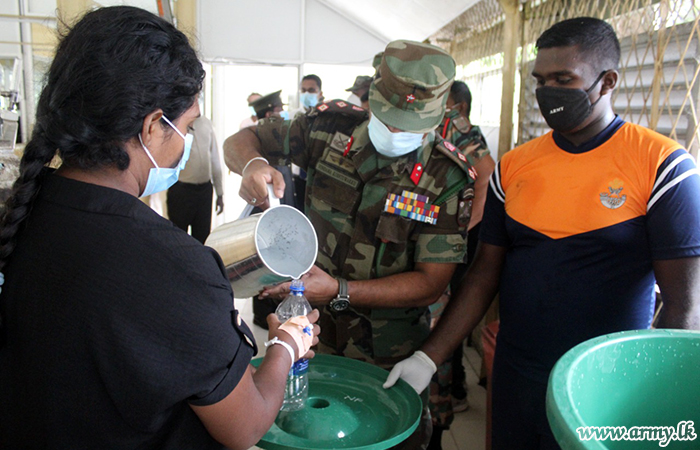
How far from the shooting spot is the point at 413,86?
1582 millimetres

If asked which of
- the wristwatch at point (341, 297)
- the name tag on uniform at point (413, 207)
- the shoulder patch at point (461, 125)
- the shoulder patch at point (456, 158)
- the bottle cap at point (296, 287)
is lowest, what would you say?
the wristwatch at point (341, 297)

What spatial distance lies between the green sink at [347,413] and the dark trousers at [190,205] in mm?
3675

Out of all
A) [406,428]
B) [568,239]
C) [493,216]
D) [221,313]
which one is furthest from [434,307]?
[221,313]

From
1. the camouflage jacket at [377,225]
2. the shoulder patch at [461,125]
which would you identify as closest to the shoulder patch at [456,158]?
the camouflage jacket at [377,225]

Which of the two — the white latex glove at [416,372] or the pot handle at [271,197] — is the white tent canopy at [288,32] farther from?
the white latex glove at [416,372]

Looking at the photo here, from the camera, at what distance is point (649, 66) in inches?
84.1

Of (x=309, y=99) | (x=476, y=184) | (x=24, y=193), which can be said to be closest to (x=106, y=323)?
(x=24, y=193)

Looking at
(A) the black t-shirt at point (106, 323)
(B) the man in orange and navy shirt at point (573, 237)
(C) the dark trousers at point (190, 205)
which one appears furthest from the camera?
(C) the dark trousers at point (190, 205)

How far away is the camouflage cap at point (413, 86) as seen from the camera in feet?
5.21

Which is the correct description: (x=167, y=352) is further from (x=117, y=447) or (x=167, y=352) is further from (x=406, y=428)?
(x=406, y=428)

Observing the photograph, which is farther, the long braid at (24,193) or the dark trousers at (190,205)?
A: the dark trousers at (190,205)

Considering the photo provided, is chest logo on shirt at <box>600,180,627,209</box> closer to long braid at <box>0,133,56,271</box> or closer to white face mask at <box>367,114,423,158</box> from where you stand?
white face mask at <box>367,114,423,158</box>

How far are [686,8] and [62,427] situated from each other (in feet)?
7.43

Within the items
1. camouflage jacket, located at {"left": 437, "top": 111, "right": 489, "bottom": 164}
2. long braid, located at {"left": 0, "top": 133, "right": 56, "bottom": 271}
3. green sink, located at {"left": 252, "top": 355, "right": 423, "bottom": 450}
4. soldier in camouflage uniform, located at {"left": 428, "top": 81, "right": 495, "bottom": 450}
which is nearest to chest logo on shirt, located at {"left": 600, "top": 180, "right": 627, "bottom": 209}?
green sink, located at {"left": 252, "top": 355, "right": 423, "bottom": 450}
